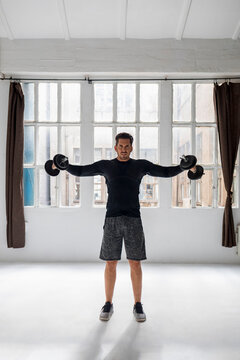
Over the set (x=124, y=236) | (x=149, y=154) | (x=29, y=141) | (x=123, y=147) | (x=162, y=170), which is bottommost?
(x=124, y=236)

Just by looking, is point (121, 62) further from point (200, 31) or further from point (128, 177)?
point (128, 177)

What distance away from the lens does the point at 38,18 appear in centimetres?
338

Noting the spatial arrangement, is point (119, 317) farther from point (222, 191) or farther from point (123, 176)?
point (222, 191)

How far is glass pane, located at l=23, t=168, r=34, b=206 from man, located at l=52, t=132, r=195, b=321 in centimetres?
193

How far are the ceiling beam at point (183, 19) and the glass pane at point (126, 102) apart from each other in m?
0.89

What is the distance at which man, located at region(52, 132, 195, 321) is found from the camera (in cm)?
222

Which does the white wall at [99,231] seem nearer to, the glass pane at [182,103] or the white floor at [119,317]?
the glass pane at [182,103]

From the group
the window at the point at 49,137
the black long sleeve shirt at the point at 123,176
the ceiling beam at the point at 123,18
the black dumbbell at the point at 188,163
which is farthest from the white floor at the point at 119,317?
the ceiling beam at the point at 123,18

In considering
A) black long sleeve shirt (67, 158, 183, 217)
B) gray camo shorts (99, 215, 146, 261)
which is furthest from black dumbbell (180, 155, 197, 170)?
gray camo shorts (99, 215, 146, 261)

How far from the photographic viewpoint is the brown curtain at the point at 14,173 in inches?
148

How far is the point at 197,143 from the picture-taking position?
4.12 metres

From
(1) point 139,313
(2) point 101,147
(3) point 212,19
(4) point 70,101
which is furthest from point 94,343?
(3) point 212,19

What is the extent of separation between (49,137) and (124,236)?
2.41m

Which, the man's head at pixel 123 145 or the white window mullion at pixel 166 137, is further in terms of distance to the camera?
the white window mullion at pixel 166 137
